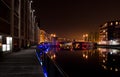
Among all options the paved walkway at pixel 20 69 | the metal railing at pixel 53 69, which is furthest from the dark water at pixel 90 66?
the metal railing at pixel 53 69

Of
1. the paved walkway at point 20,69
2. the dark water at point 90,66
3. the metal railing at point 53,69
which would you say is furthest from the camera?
the dark water at point 90,66

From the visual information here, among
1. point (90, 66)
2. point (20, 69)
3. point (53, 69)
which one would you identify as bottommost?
point (90, 66)

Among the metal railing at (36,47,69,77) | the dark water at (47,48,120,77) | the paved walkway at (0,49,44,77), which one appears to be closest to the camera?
the metal railing at (36,47,69,77)

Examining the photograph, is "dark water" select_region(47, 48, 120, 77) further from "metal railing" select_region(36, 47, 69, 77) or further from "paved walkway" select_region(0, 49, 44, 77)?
"metal railing" select_region(36, 47, 69, 77)

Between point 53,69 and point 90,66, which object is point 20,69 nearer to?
point 53,69

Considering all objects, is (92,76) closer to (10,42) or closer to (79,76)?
(79,76)

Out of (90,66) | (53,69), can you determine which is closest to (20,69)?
(53,69)

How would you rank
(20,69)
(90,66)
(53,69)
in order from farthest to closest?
1. (90,66)
2. (20,69)
3. (53,69)

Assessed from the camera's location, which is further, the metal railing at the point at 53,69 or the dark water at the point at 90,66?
the dark water at the point at 90,66

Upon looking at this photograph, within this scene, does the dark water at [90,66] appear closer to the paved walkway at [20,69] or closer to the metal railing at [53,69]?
the paved walkway at [20,69]

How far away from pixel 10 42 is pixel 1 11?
7747 mm

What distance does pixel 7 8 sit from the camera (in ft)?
164

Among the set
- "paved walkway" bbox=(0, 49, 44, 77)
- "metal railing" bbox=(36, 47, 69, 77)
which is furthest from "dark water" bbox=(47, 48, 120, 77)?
"metal railing" bbox=(36, 47, 69, 77)

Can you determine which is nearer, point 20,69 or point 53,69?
point 53,69
